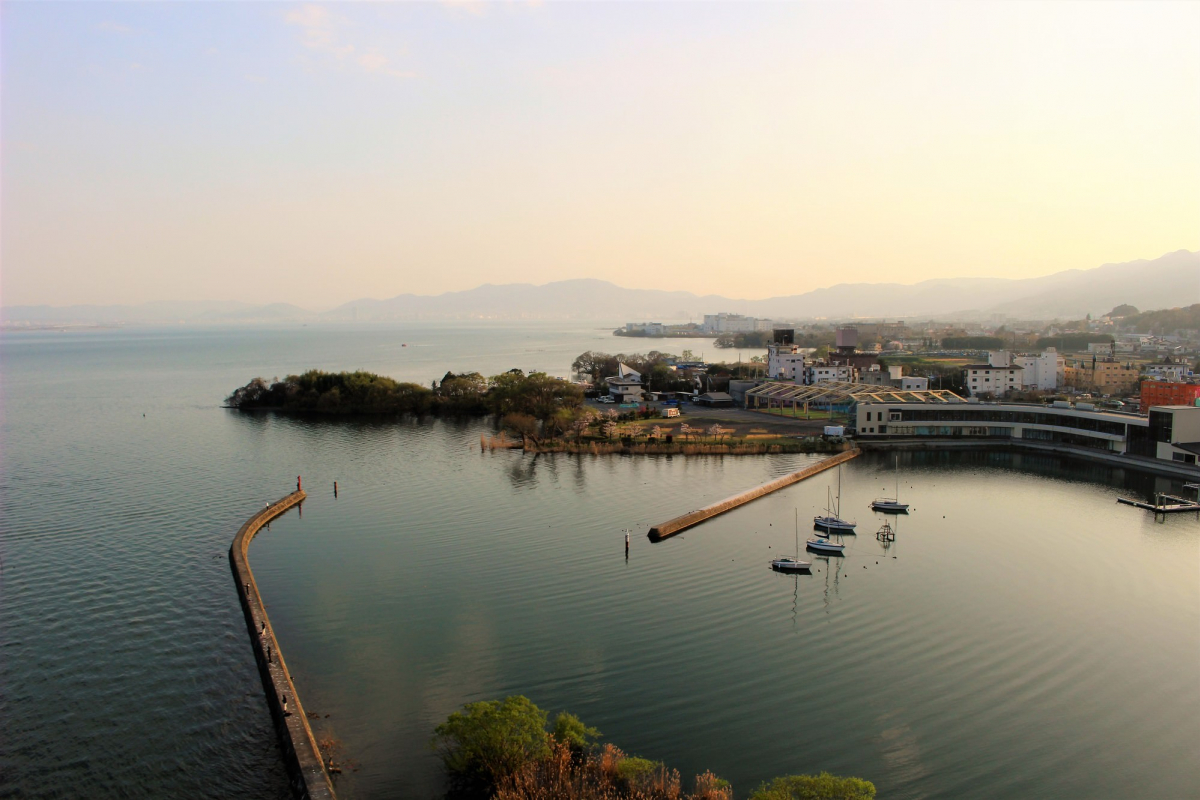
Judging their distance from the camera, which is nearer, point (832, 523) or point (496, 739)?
point (496, 739)

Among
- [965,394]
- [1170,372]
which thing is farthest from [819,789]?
[1170,372]

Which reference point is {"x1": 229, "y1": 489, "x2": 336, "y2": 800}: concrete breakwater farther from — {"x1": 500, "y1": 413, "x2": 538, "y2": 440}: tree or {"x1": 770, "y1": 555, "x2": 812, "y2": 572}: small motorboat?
{"x1": 500, "y1": 413, "x2": 538, "y2": 440}: tree

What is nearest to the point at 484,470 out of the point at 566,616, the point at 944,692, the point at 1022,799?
the point at 566,616

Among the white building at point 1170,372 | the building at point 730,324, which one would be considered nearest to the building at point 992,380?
the white building at point 1170,372

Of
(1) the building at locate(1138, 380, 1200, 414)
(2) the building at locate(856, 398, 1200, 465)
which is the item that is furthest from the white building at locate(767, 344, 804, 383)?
(1) the building at locate(1138, 380, 1200, 414)

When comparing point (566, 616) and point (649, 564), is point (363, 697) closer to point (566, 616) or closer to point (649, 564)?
point (566, 616)

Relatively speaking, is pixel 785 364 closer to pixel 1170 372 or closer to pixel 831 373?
pixel 831 373
